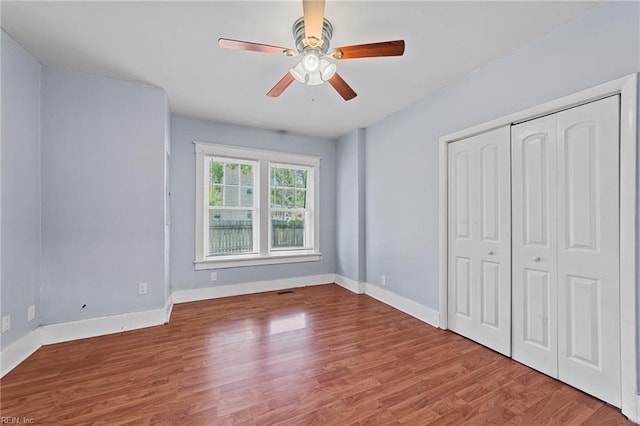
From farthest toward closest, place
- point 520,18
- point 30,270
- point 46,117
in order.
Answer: point 46,117
point 30,270
point 520,18

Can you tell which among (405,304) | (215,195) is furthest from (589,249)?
(215,195)

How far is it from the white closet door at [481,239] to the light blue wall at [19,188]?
3.97 m

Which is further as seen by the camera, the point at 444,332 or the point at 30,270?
the point at 444,332

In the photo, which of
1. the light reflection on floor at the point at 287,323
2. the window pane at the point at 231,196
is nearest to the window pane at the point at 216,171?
Result: the window pane at the point at 231,196

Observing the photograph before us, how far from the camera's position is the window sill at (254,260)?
3995 millimetres

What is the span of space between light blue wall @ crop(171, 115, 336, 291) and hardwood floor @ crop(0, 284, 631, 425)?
1.08m

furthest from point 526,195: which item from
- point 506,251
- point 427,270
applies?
point 427,270

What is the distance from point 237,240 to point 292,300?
4.34ft

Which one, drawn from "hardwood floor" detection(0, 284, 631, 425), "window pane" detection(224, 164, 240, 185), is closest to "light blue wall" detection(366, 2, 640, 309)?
"hardwood floor" detection(0, 284, 631, 425)

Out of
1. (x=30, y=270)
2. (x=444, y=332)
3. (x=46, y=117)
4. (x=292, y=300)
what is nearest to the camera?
(x=30, y=270)

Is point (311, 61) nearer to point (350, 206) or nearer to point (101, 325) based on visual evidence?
point (350, 206)

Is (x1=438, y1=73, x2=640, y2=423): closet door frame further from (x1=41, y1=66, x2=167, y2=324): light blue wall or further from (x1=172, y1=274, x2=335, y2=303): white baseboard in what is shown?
(x1=41, y1=66, x2=167, y2=324): light blue wall

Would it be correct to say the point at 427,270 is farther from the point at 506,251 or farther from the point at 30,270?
the point at 30,270

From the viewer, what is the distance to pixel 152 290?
3.04 metres
